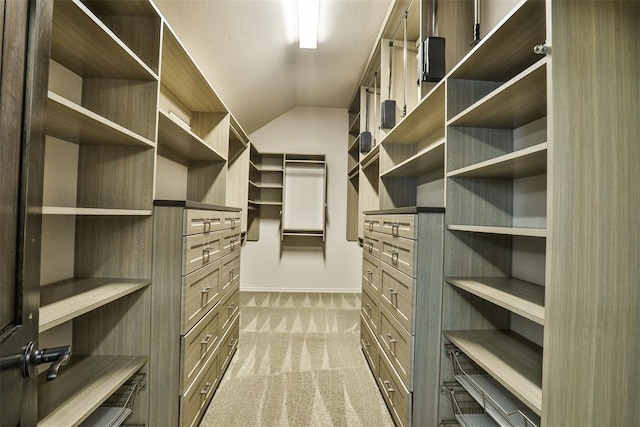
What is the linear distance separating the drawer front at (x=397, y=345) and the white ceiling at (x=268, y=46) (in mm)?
2457

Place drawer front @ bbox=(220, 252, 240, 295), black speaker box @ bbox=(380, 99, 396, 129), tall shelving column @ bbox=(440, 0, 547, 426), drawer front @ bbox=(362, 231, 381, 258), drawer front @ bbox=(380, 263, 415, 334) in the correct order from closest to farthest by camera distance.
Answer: tall shelving column @ bbox=(440, 0, 547, 426), drawer front @ bbox=(380, 263, 415, 334), drawer front @ bbox=(220, 252, 240, 295), drawer front @ bbox=(362, 231, 381, 258), black speaker box @ bbox=(380, 99, 396, 129)

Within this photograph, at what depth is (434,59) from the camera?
1.62m

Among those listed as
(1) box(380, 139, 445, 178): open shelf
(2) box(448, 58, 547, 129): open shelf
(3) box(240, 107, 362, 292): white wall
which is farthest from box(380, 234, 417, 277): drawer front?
(3) box(240, 107, 362, 292): white wall

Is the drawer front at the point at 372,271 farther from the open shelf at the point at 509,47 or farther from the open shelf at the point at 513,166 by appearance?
the open shelf at the point at 509,47

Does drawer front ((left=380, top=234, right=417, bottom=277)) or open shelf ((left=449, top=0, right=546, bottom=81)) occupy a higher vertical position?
open shelf ((left=449, top=0, right=546, bottom=81))

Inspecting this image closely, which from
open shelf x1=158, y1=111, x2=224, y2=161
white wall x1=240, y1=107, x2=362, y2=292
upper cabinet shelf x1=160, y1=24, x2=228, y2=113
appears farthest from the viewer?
white wall x1=240, y1=107, x2=362, y2=292

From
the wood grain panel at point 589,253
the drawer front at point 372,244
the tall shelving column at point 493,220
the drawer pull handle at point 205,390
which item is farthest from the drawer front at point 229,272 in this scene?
the wood grain panel at point 589,253

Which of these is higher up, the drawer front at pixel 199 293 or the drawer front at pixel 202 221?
the drawer front at pixel 202 221

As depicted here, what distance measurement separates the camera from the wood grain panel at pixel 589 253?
87 cm

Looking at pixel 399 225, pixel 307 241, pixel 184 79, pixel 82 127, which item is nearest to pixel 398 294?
pixel 399 225

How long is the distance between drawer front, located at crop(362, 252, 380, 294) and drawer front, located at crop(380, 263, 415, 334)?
114mm

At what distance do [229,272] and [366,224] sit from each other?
1.23m

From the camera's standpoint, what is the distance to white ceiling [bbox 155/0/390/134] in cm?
217

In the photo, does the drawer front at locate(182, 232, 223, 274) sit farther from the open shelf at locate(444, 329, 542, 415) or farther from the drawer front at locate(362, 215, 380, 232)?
the open shelf at locate(444, 329, 542, 415)
